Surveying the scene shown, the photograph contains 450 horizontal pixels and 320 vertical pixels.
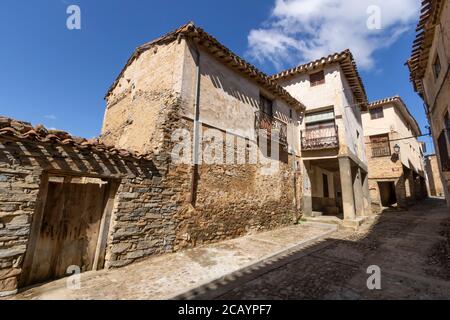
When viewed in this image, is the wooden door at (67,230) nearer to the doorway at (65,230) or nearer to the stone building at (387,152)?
the doorway at (65,230)

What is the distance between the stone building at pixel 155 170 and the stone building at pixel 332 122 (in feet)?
5.99

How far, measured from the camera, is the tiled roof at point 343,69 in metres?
11.3

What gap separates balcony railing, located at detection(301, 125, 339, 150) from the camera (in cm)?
1125

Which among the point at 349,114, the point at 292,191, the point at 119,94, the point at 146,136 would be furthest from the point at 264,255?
the point at 349,114

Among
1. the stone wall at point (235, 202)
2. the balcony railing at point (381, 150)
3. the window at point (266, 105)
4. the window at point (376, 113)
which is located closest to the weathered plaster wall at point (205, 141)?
the stone wall at point (235, 202)

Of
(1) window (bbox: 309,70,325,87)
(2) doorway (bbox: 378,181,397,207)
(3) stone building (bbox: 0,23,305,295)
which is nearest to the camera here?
(3) stone building (bbox: 0,23,305,295)

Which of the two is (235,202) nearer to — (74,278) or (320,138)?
(74,278)

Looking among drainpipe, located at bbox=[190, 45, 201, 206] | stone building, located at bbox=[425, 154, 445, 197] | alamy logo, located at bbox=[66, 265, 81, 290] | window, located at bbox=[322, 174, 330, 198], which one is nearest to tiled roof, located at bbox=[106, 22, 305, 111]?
drainpipe, located at bbox=[190, 45, 201, 206]

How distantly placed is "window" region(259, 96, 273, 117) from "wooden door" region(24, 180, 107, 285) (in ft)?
25.4

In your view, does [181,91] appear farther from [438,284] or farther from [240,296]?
[438,284]

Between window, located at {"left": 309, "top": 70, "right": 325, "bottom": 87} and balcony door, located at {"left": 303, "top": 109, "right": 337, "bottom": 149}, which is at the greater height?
window, located at {"left": 309, "top": 70, "right": 325, "bottom": 87}

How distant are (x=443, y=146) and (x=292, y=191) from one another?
5.98 metres

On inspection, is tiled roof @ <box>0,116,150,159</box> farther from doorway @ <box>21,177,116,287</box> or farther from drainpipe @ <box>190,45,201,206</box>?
drainpipe @ <box>190,45,201,206</box>

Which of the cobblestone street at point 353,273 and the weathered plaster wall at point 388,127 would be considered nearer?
the cobblestone street at point 353,273
